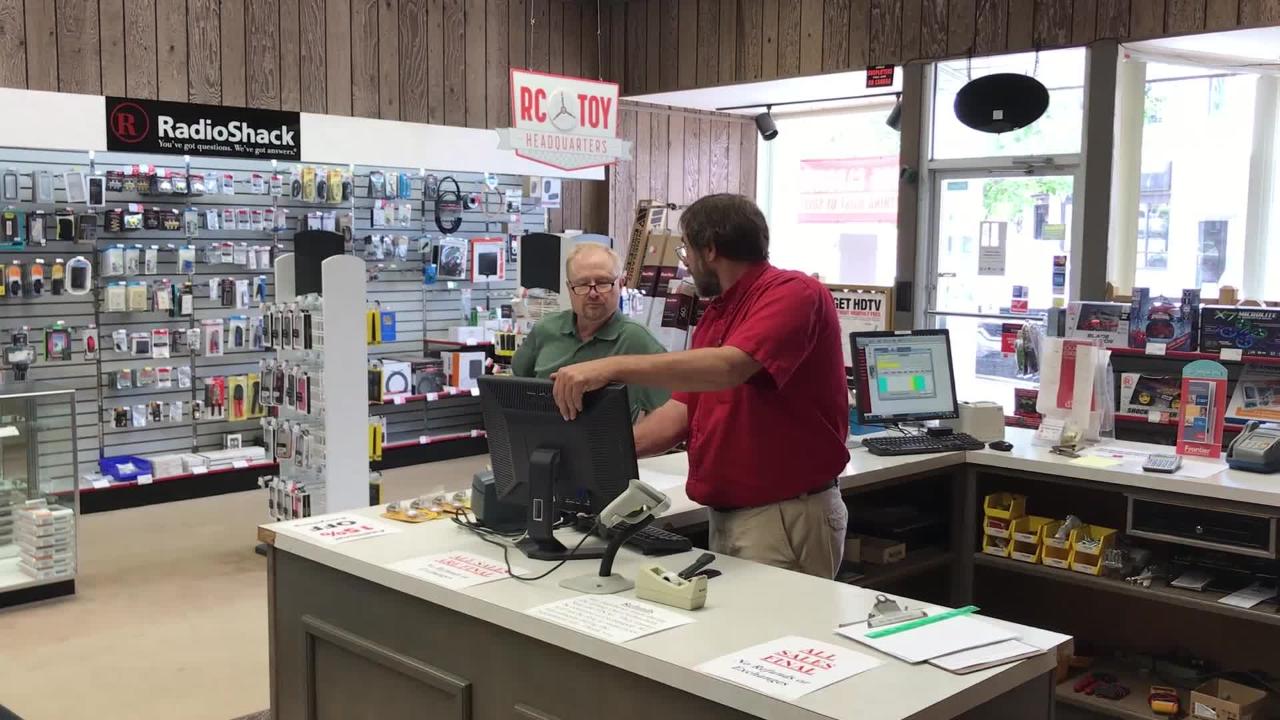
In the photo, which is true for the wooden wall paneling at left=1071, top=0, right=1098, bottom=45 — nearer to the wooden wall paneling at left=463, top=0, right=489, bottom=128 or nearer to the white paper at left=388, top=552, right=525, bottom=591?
the wooden wall paneling at left=463, top=0, right=489, bottom=128

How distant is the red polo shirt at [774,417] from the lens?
2.84 metres

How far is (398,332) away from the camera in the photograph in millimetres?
8781

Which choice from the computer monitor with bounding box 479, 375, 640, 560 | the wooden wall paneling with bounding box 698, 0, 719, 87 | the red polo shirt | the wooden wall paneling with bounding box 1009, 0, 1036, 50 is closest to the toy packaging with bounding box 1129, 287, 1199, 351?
the red polo shirt

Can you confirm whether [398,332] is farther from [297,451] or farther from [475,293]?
[297,451]

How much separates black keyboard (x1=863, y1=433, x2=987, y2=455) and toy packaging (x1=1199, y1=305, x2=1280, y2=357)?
1.02 m

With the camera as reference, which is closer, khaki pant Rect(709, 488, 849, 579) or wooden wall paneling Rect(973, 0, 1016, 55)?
khaki pant Rect(709, 488, 849, 579)

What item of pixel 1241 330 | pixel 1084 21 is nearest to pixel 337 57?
pixel 1084 21

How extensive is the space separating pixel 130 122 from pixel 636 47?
4.42 metres

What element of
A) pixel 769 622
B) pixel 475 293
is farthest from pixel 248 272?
pixel 769 622

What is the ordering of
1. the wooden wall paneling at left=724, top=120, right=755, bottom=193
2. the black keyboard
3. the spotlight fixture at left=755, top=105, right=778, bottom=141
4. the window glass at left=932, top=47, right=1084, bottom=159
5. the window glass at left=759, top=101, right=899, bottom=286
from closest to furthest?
the black keyboard
the window glass at left=932, top=47, right=1084, bottom=159
the spotlight fixture at left=755, top=105, right=778, bottom=141
the window glass at left=759, top=101, right=899, bottom=286
the wooden wall paneling at left=724, top=120, right=755, bottom=193

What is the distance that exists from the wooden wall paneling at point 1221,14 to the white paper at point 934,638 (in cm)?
557

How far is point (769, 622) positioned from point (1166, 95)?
23.8ft

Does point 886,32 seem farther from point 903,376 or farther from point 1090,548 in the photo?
point 1090,548

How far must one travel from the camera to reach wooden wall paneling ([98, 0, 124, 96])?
6.80m
